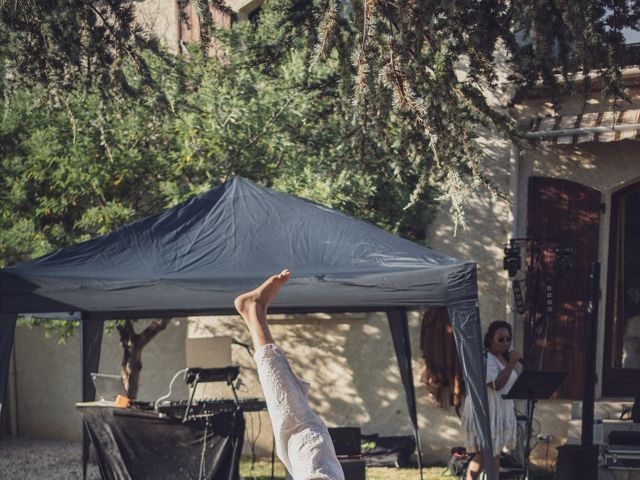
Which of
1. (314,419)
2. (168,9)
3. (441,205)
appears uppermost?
(168,9)

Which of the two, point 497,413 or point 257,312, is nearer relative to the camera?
point 257,312

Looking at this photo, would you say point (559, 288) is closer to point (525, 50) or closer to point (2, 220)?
point (525, 50)

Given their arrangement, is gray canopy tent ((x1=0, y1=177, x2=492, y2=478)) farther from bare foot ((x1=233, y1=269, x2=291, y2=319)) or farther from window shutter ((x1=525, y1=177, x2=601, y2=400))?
bare foot ((x1=233, y1=269, x2=291, y2=319))

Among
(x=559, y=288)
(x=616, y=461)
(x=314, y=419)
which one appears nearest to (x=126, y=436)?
(x=616, y=461)

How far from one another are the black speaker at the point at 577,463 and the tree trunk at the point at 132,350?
14.0 feet

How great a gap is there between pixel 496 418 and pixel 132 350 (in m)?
4.18

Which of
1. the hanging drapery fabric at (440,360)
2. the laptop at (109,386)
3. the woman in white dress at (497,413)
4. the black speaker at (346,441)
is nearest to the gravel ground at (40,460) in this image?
the laptop at (109,386)

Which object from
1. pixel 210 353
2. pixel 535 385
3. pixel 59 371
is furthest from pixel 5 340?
pixel 59 371

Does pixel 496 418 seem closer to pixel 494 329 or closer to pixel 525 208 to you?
pixel 494 329

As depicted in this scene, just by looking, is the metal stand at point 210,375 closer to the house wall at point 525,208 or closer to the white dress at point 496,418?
the white dress at point 496,418

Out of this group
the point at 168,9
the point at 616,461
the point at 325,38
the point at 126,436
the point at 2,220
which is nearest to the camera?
the point at 325,38

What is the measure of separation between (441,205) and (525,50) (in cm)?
437

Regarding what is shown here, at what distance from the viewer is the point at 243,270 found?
25.9 feet

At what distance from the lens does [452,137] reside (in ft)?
23.5
